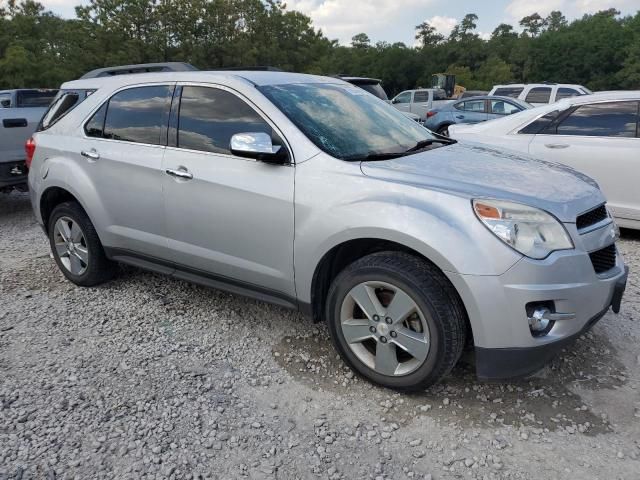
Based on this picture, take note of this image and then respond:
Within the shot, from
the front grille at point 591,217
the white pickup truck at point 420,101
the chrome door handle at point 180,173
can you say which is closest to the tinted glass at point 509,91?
the white pickup truck at point 420,101

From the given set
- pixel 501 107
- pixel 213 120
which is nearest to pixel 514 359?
pixel 213 120

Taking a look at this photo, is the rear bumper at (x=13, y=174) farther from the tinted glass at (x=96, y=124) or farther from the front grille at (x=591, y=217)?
the front grille at (x=591, y=217)

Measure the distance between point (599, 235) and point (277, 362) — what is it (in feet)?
6.35

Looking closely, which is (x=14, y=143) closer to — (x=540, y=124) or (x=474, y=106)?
(x=540, y=124)

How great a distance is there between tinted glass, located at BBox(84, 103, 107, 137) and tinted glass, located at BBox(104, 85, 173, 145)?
0.18 feet

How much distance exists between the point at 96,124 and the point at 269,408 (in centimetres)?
261

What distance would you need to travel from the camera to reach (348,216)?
2.69m

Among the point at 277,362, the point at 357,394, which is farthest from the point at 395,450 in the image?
the point at 277,362

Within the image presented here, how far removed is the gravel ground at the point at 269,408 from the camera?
2305 mm

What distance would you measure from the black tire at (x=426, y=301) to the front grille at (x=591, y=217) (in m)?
0.72

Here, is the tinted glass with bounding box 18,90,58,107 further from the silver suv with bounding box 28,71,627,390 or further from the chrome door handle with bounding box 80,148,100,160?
the chrome door handle with bounding box 80,148,100,160

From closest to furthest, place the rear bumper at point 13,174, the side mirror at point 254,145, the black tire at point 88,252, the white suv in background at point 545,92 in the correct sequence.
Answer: the side mirror at point 254,145 < the black tire at point 88,252 < the rear bumper at point 13,174 < the white suv in background at point 545,92

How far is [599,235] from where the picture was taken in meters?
2.65

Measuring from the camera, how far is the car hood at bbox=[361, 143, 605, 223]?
2.51 m
